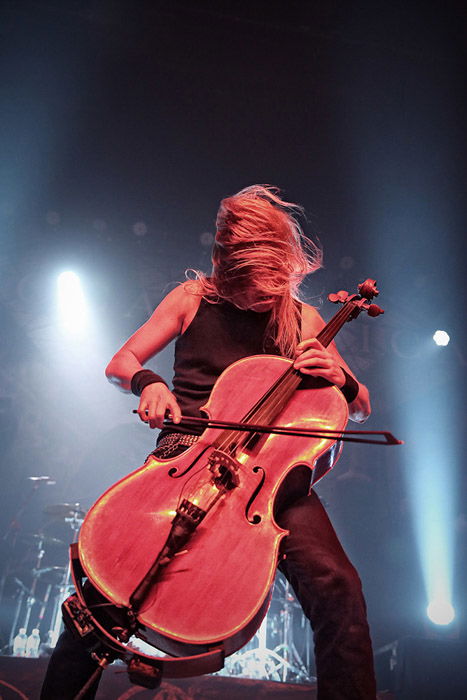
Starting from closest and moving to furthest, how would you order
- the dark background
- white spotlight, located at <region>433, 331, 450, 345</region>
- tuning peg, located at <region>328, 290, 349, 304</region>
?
tuning peg, located at <region>328, 290, 349, 304</region>, the dark background, white spotlight, located at <region>433, 331, 450, 345</region>

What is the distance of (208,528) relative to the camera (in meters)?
1.47

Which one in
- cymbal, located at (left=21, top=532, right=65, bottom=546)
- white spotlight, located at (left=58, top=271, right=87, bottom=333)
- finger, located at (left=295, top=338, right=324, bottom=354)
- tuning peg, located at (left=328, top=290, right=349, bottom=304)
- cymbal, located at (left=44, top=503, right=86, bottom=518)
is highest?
white spotlight, located at (left=58, top=271, right=87, bottom=333)

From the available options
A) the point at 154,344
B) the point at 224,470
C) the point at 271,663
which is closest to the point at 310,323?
the point at 154,344

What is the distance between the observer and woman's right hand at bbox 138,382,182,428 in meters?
1.78

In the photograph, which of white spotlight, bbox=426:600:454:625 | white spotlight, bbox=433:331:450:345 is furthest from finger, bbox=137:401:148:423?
white spotlight, bbox=433:331:450:345

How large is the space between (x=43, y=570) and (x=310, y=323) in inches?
227

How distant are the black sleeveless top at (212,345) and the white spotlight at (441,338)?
22.3ft

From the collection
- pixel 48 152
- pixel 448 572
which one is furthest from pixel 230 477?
pixel 48 152

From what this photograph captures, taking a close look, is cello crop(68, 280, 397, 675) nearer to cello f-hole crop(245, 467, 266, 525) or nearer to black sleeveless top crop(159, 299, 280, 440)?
cello f-hole crop(245, 467, 266, 525)

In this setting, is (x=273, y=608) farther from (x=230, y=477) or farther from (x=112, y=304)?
(x=230, y=477)

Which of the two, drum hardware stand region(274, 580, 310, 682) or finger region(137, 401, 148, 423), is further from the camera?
drum hardware stand region(274, 580, 310, 682)

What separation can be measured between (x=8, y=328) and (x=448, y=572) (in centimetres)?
762

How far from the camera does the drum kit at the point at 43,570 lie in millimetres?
6770

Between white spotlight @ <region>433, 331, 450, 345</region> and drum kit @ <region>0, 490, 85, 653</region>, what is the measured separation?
614cm
